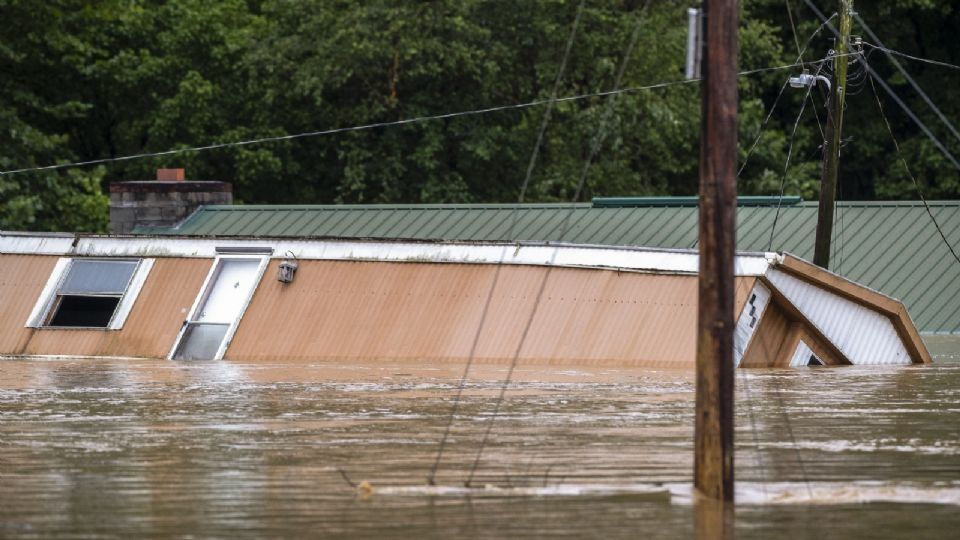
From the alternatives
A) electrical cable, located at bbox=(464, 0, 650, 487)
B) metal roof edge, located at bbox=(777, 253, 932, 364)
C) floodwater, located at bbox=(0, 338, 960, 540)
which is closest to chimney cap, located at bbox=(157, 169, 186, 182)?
electrical cable, located at bbox=(464, 0, 650, 487)

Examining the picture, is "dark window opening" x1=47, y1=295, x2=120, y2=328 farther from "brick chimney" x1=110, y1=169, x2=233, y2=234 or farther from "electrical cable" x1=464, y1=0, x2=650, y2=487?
"brick chimney" x1=110, y1=169, x2=233, y2=234

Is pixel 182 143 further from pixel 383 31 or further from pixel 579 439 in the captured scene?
pixel 579 439

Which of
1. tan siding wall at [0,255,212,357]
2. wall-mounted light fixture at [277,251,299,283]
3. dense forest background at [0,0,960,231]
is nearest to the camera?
wall-mounted light fixture at [277,251,299,283]

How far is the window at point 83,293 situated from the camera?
27.3 m

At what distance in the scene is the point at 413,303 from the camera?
25203 millimetres

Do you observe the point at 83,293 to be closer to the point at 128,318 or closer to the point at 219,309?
the point at 128,318

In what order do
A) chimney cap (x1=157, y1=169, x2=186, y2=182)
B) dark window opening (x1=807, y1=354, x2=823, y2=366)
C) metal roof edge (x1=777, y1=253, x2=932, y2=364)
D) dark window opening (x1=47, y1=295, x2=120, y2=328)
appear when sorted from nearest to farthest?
metal roof edge (x1=777, y1=253, x2=932, y2=364)
dark window opening (x1=807, y1=354, x2=823, y2=366)
dark window opening (x1=47, y1=295, x2=120, y2=328)
chimney cap (x1=157, y1=169, x2=186, y2=182)

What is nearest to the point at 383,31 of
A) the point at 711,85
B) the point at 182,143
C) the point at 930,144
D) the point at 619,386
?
the point at 182,143

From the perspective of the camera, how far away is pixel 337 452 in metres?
14.5

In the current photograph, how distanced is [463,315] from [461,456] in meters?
10.7

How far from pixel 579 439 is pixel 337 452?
222cm

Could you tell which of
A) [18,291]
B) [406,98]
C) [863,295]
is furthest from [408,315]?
[406,98]

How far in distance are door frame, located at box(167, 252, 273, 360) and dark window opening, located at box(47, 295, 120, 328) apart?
1.58 metres

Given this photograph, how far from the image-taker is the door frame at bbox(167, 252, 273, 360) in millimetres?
26156
